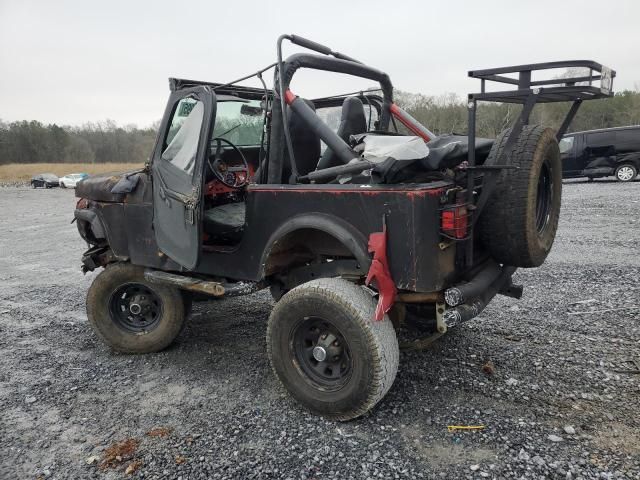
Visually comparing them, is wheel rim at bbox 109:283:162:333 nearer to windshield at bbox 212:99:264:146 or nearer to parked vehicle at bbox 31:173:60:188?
windshield at bbox 212:99:264:146

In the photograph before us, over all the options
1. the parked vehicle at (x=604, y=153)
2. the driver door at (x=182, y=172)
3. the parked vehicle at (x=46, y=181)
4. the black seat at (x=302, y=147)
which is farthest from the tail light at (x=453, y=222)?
the parked vehicle at (x=46, y=181)

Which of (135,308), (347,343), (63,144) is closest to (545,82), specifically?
(347,343)

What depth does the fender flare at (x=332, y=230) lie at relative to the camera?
9.32 feet

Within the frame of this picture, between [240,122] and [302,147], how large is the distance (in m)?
1.06

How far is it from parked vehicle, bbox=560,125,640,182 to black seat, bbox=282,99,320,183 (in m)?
13.3

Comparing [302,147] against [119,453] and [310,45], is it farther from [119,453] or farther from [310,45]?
[119,453]

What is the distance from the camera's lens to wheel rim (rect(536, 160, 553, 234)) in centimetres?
337

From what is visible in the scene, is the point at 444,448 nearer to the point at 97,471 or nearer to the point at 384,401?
the point at 384,401

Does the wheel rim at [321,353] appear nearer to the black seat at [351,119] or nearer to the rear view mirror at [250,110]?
the black seat at [351,119]

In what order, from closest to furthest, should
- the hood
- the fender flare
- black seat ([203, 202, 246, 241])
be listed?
1. the fender flare
2. black seat ([203, 202, 246, 241])
3. the hood

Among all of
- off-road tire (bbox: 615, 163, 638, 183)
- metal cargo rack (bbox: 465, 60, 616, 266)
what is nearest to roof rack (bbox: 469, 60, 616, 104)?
metal cargo rack (bbox: 465, 60, 616, 266)

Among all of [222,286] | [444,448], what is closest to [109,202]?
[222,286]

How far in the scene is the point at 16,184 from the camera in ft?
127

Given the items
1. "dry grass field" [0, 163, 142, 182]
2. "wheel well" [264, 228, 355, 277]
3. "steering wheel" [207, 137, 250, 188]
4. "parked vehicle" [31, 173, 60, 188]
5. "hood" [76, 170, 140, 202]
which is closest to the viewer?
"wheel well" [264, 228, 355, 277]
